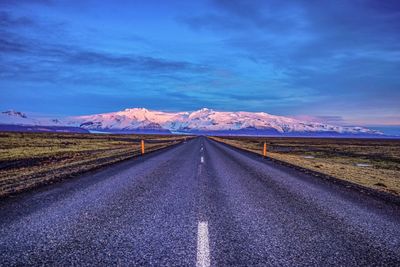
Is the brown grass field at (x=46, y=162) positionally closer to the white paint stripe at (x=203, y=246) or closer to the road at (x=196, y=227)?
the road at (x=196, y=227)

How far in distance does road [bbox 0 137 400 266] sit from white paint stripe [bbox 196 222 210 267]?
14 millimetres

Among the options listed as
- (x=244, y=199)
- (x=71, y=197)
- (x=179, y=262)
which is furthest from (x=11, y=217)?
(x=244, y=199)

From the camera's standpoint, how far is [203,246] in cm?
487

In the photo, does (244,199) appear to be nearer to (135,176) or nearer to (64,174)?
(135,176)

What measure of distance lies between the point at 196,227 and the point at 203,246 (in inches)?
40.1

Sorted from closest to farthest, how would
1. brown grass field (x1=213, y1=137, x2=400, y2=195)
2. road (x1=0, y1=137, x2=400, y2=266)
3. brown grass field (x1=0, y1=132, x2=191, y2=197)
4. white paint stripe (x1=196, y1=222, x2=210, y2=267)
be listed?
white paint stripe (x1=196, y1=222, x2=210, y2=267) → road (x1=0, y1=137, x2=400, y2=266) → brown grass field (x1=0, y1=132, x2=191, y2=197) → brown grass field (x1=213, y1=137, x2=400, y2=195)

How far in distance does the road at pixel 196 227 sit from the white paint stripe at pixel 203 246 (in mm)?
14

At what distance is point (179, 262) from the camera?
14.0 ft

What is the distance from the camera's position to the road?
14.7ft

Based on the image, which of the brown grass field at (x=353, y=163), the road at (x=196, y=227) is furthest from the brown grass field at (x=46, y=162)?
the brown grass field at (x=353, y=163)

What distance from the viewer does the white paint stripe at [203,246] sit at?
4266 millimetres

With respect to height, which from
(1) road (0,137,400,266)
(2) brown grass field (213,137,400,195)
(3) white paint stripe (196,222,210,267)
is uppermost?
(3) white paint stripe (196,222,210,267)

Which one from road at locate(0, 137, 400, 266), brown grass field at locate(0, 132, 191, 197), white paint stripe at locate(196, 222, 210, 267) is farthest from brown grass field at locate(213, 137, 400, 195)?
brown grass field at locate(0, 132, 191, 197)

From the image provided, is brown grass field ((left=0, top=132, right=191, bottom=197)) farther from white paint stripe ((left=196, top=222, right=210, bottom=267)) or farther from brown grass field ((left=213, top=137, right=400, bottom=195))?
brown grass field ((left=213, top=137, right=400, bottom=195))
